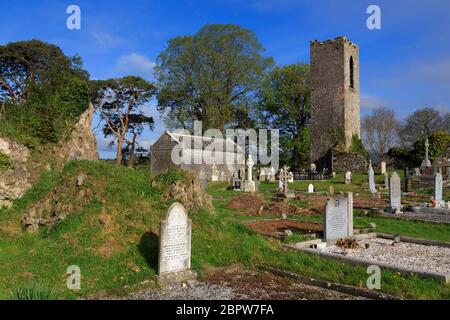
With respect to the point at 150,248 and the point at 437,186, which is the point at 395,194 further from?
the point at 150,248

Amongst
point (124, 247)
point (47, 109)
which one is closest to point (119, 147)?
point (47, 109)

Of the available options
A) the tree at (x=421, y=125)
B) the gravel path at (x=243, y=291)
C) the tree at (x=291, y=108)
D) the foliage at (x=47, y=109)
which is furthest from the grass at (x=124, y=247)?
the tree at (x=421, y=125)

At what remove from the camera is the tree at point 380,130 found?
6550 centimetres

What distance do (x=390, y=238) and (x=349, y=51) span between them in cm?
3474

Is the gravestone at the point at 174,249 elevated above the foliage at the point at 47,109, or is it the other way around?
the foliage at the point at 47,109

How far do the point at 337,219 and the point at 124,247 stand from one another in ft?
20.4

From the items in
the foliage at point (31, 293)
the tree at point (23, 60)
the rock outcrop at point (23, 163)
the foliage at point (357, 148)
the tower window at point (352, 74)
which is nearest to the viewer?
the foliage at point (31, 293)

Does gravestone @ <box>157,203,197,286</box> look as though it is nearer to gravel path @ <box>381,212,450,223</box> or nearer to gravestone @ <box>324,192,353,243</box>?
gravestone @ <box>324,192,353,243</box>

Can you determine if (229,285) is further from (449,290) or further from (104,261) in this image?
(449,290)

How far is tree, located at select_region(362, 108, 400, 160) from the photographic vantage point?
215 ft

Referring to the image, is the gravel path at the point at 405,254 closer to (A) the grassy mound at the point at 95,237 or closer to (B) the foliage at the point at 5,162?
(A) the grassy mound at the point at 95,237

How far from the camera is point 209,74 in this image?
44.1m

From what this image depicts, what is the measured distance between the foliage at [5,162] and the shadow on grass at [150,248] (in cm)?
783
